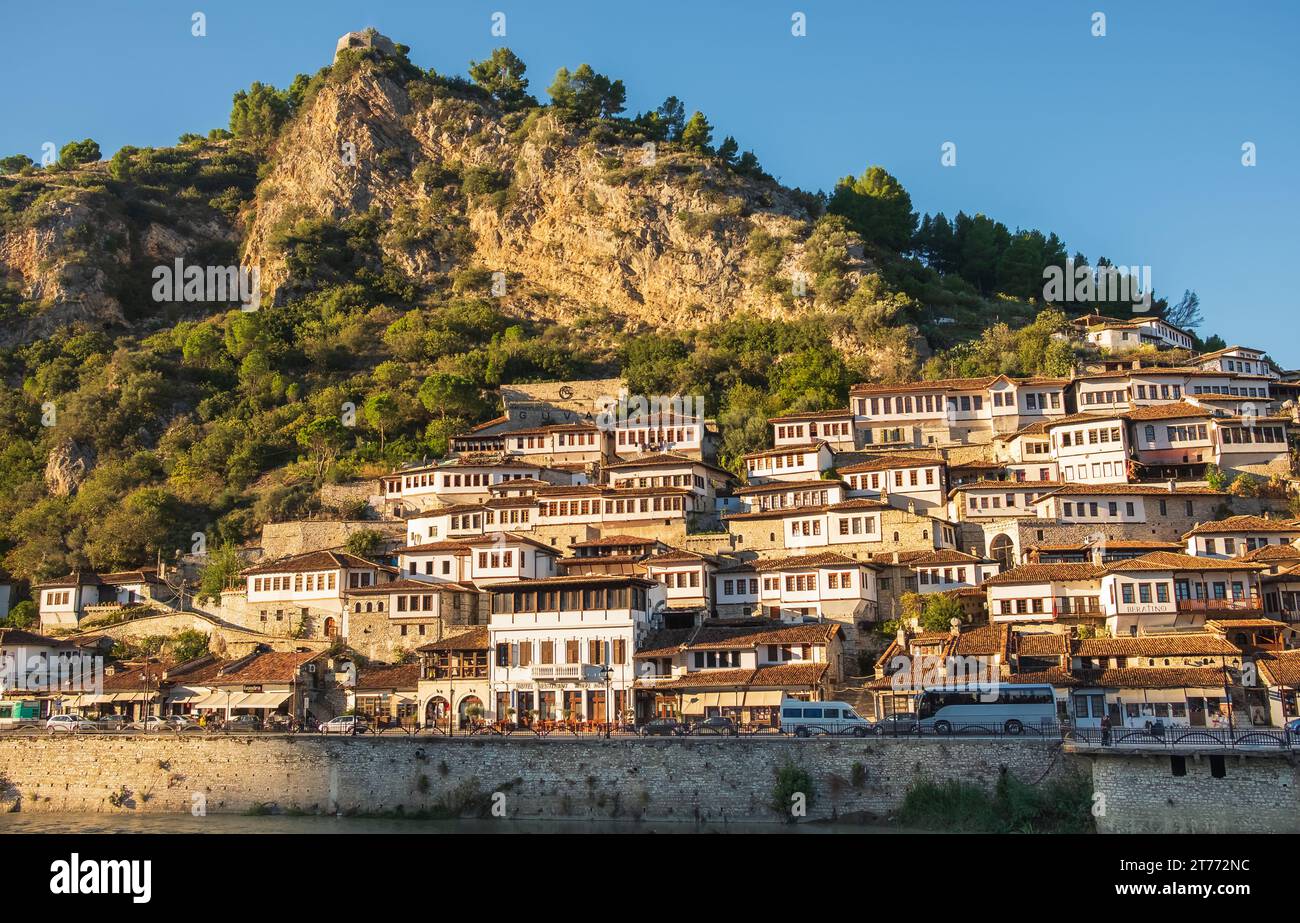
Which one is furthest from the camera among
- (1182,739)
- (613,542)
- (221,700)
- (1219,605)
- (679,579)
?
(613,542)

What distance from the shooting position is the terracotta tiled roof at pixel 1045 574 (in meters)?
49.0

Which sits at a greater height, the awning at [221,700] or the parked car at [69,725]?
the awning at [221,700]

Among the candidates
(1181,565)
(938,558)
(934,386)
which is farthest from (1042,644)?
(934,386)

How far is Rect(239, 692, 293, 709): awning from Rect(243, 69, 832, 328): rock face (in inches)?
1999

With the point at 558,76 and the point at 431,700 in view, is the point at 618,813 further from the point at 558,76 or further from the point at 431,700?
the point at 558,76

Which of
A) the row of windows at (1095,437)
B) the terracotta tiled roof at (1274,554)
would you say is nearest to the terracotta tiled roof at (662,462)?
the row of windows at (1095,437)

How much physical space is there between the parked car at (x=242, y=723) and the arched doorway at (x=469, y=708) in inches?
298

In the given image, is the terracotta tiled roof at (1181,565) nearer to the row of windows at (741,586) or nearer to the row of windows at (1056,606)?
the row of windows at (1056,606)

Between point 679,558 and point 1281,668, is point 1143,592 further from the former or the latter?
point 679,558

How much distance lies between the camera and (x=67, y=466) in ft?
261

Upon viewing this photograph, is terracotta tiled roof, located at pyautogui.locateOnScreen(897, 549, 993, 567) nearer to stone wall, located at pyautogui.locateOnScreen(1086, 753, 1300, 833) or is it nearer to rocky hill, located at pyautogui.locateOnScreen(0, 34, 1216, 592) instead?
rocky hill, located at pyautogui.locateOnScreen(0, 34, 1216, 592)

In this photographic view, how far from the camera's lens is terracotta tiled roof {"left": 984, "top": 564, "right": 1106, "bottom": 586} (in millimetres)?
48969

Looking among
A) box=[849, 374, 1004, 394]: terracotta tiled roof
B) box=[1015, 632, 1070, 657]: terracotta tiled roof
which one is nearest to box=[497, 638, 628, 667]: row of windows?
box=[1015, 632, 1070, 657]: terracotta tiled roof

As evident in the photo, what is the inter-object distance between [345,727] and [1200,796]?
28.3m
